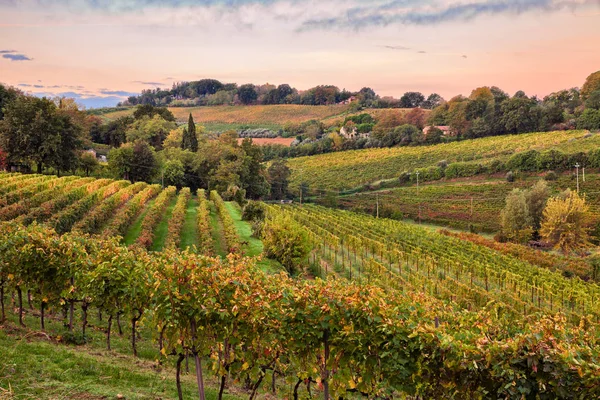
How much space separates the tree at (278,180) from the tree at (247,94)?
100013 mm

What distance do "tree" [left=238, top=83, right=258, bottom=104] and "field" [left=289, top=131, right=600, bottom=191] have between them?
8071cm

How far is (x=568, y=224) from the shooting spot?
47.6 metres

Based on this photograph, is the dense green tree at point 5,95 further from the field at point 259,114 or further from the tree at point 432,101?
the tree at point 432,101

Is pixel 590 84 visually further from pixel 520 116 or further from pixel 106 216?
pixel 106 216

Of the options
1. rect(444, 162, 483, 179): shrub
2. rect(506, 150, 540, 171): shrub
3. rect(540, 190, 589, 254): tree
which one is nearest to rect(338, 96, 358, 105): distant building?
rect(444, 162, 483, 179): shrub

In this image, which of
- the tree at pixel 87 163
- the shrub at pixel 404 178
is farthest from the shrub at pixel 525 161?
the tree at pixel 87 163

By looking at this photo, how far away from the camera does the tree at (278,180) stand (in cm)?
Result: 8188

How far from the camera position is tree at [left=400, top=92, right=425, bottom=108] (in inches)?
6644

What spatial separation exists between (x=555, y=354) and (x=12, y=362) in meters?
8.79

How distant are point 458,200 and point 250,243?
44.2m

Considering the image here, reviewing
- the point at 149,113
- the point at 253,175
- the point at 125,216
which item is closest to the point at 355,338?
the point at 125,216

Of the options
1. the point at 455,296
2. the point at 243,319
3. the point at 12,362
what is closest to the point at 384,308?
the point at 243,319

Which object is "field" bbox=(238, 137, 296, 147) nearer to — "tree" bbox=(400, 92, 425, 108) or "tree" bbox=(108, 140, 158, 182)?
"tree" bbox=(400, 92, 425, 108)

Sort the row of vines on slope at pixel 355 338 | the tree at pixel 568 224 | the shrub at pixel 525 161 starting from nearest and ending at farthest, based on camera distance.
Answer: the row of vines on slope at pixel 355 338
the tree at pixel 568 224
the shrub at pixel 525 161
